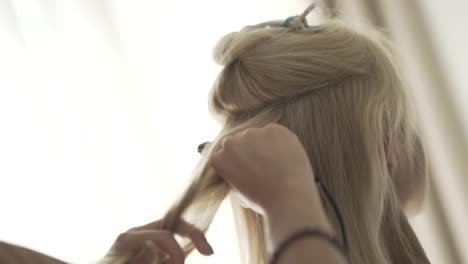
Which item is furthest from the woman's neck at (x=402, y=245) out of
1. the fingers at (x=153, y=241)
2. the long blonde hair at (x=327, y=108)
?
the fingers at (x=153, y=241)

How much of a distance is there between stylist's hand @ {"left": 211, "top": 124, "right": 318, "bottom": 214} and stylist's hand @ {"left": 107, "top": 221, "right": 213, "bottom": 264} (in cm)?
8

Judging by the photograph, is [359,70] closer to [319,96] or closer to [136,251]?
[319,96]

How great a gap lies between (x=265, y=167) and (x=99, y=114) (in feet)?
1.89

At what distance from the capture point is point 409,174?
2.53 feet

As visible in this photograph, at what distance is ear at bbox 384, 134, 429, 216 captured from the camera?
760 millimetres

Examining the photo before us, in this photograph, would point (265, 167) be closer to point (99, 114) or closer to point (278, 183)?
point (278, 183)

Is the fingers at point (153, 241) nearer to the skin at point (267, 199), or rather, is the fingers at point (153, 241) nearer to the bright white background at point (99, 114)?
the skin at point (267, 199)

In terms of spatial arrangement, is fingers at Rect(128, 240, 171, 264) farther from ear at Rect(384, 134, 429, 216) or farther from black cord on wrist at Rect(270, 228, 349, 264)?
ear at Rect(384, 134, 429, 216)

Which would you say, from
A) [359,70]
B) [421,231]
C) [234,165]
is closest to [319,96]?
[359,70]

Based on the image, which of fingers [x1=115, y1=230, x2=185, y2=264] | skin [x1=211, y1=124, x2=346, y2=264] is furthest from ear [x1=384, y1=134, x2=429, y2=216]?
fingers [x1=115, y1=230, x2=185, y2=264]

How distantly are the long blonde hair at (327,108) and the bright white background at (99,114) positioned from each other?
0.29 meters

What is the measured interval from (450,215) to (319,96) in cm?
79

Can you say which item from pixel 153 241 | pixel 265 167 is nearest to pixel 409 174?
pixel 265 167

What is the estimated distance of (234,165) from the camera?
592 millimetres
